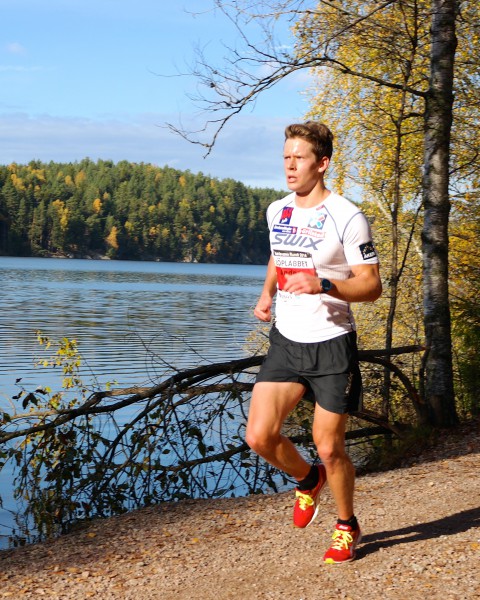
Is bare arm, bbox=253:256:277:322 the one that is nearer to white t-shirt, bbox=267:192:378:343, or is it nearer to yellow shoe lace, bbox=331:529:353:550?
white t-shirt, bbox=267:192:378:343

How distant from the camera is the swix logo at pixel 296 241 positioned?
15.7ft

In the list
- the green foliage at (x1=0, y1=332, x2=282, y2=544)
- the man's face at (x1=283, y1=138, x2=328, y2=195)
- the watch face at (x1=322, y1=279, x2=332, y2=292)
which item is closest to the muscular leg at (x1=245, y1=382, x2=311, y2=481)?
the watch face at (x1=322, y1=279, x2=332, y2=292)

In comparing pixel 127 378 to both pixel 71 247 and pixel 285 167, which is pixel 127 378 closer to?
pixel 285 167

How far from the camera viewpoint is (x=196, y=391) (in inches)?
354

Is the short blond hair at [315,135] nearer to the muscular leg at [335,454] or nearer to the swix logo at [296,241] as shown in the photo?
the swix logo at [296,241]

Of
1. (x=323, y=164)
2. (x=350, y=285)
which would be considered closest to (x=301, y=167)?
(x=323, y=164)

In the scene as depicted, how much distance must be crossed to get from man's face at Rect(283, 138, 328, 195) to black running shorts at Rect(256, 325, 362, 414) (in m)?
0.83

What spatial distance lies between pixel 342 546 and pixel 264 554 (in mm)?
604

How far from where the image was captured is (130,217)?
172 m

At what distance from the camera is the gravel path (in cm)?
500

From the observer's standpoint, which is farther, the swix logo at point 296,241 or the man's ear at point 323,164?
the man's ear at point 323,164

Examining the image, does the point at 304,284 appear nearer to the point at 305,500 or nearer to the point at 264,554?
the point at 305,500

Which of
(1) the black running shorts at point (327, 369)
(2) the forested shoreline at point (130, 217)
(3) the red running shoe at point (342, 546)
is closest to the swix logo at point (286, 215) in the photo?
(1) the black running shorts at point (327, 369)

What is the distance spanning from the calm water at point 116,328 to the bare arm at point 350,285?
423 centimetres
